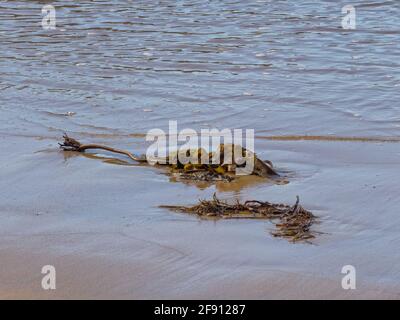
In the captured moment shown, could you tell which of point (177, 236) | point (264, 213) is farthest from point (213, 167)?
point (177, 236)

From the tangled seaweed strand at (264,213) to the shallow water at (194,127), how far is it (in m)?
0.09

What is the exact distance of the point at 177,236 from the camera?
4.05 meters

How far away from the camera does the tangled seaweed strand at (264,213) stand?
4113mm

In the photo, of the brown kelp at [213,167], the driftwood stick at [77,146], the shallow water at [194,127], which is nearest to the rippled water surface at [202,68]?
the shallow water at [194,127]

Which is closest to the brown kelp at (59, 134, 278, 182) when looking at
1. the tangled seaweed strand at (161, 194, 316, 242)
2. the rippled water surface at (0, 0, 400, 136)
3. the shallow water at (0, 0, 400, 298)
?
the shallow water at (0, 0, 400, 298)

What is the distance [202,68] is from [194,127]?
2173 millimetres

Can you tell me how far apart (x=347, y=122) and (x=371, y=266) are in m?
3.13

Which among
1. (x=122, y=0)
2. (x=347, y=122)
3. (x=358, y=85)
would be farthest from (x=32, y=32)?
(x=347, y=122)

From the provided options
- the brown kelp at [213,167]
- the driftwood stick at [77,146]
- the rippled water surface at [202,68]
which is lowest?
the brown kelp at [213,167]

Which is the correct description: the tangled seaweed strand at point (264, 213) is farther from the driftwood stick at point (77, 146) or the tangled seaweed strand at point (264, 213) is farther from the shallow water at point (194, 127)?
the driftwood stick at point (77, 146)

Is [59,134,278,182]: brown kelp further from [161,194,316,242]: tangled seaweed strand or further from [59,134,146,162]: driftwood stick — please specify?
[161,194,316,242]: tangled seaweed strand

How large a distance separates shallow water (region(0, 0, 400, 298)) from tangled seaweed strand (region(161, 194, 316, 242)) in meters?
0.09

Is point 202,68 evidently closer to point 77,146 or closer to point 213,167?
point 77,146
